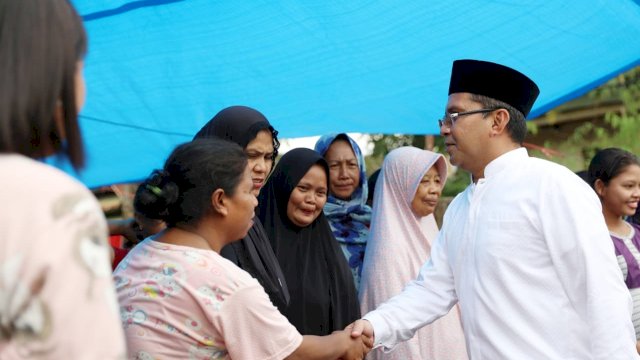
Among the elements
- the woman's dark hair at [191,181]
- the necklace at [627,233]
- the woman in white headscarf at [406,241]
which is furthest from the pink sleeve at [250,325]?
the necklace at [627,233]

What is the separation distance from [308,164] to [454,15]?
1.14 metres

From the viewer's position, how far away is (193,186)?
2.70 m

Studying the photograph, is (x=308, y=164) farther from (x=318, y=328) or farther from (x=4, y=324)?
(x=4, y=324)

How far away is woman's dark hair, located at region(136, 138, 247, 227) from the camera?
8.79 ft

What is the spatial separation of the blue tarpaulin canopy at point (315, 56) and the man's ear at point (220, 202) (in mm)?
1656

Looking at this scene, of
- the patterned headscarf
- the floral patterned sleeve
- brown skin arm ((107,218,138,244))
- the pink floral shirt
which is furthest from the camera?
the patterned headscarf

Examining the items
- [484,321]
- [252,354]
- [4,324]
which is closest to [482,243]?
[484,321]

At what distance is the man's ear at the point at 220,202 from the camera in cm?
269

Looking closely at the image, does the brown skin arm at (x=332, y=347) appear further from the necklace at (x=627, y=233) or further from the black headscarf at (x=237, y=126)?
the necklace at (x=627, y=233)

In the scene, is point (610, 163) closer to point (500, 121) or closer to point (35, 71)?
point (500, 121)

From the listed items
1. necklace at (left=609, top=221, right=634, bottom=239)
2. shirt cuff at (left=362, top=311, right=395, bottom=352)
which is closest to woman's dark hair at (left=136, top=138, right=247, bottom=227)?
shirt cuff at (left=362, top=311, right=395, bottom=352)

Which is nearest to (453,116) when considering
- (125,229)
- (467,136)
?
(467,136)

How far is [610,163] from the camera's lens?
5496 millimetres

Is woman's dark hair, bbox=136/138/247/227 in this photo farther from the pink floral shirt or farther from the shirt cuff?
the shirt cuff
